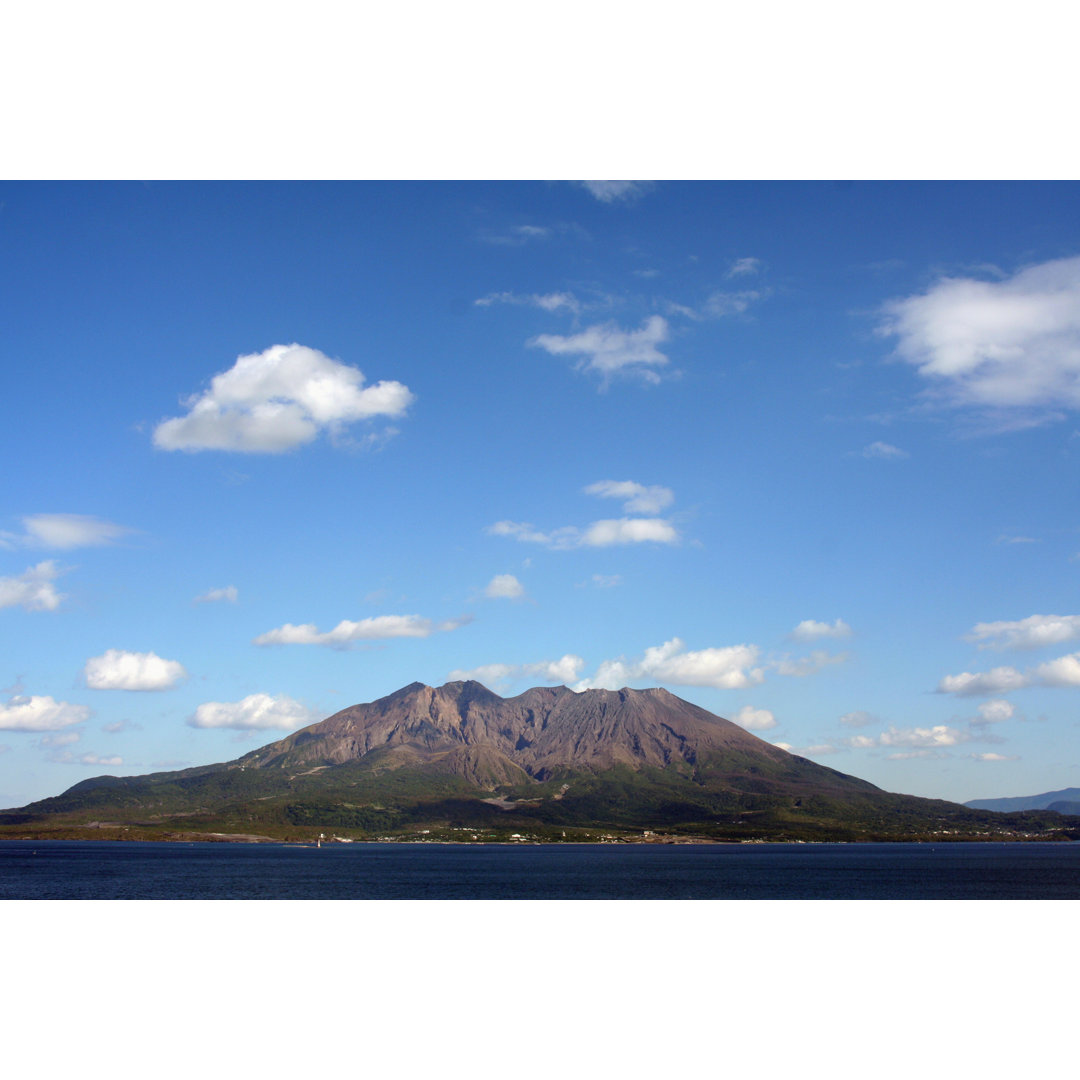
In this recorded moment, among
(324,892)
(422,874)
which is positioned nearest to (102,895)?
(324,892)

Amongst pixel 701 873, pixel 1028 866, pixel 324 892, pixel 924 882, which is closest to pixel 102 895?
pixel 324 892

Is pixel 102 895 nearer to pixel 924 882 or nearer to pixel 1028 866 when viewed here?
pixel 924 882

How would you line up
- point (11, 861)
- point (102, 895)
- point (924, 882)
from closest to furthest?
point (102, 895) < point (924, 882) < point (11, 861)

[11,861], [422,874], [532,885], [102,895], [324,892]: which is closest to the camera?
[102,895]

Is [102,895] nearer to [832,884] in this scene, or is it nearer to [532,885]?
[532,885]

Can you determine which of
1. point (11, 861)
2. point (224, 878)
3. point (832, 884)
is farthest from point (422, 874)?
point (11, 861)

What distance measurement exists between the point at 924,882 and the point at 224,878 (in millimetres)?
89014

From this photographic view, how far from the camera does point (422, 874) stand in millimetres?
114688

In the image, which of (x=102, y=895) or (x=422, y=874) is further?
(x=422, y=874)

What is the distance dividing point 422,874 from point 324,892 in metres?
28.7

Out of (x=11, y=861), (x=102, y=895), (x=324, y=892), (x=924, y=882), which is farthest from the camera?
(x=11, y=861)

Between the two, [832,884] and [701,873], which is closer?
[832,884]

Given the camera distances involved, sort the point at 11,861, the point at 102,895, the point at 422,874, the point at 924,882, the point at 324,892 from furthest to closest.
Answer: the point at 11,861, the point at 422,874, the point at 924,882, the point at 324,892, the point at 102,895

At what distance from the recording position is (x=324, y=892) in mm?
88250
